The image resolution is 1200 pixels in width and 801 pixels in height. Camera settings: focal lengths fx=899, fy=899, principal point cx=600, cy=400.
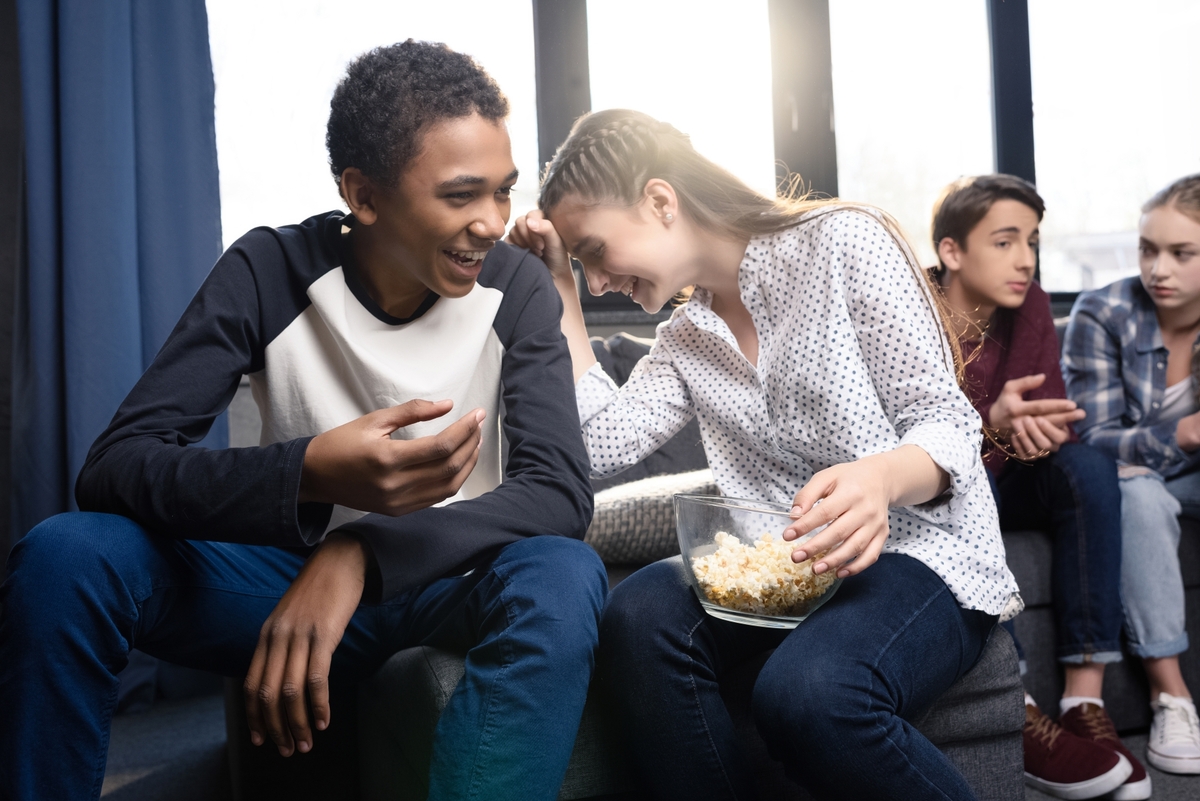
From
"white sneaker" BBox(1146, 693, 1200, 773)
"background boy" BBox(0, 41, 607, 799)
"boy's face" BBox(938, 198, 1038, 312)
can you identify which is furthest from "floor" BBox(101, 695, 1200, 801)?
"boy's face" BBox(938, 198, 1038, 312)

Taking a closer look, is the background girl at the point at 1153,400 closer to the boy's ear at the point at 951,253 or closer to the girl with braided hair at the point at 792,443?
the boy's ear at the point at 951,253

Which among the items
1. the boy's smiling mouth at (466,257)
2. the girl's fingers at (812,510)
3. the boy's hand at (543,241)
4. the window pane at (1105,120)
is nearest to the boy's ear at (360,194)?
the boy's smiling mouth at (466,257)

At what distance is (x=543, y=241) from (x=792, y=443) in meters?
0.45

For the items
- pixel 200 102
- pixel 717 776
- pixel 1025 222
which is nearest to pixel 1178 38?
pixel 1025 222

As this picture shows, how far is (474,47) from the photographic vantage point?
2.60m

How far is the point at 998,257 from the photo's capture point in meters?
1.85

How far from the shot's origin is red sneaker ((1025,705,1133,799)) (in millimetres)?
1342

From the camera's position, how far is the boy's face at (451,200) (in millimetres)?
1026

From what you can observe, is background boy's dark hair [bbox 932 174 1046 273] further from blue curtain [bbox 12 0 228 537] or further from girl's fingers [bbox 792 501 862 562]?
blue curtain [bbox 12 0 228 537]

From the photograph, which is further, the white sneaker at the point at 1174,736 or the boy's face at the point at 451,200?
the white sneaker at the point at 1174,736

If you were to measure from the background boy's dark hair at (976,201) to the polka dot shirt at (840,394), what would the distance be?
92cm

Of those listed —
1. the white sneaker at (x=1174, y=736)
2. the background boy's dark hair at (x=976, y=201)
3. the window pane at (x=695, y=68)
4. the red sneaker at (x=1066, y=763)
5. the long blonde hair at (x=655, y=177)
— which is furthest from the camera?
the window pane at (x=695, y=68)

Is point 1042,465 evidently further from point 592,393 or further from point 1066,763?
point 592,393

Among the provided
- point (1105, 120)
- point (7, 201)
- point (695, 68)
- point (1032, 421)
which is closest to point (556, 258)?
point (1032, 421)
